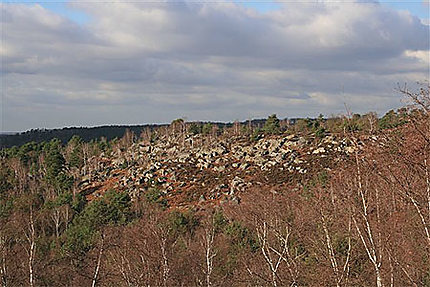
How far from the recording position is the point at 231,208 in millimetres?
53594

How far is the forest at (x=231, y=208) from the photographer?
34.8 ft

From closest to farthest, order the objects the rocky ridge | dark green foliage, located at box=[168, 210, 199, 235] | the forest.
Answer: the forest < dark green foliage, located at box=[168, 210, 199, 235] < the rocky ridge

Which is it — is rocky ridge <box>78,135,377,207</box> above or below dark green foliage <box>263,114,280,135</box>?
below

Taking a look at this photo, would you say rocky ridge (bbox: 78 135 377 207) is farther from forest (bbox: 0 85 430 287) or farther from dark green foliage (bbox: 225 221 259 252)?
dark green foliage (bbox: 225 221 259 252)

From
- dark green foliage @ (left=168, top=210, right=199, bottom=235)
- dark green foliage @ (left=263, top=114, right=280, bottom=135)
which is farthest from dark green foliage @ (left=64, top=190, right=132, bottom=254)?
dark green foliage @ (left=263, top=114, right=280, bottom=135)

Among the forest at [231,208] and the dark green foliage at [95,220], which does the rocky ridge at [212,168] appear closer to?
the forest at [231,208]

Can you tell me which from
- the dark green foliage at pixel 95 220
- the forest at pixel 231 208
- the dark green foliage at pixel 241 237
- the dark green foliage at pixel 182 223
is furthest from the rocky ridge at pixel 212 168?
the dark green foliage at pixel 241 237

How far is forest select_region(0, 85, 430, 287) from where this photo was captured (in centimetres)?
1059

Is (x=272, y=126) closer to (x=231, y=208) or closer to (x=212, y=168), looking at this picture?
(x=212, y=168)

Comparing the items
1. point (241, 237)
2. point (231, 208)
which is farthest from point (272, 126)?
point (241, 237)

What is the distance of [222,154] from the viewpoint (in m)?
101

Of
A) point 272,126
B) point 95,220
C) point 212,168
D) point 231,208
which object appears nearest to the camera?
point 95,220

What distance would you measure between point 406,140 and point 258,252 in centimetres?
2532

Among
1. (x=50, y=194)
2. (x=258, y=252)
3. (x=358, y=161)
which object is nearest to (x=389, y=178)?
(x=358, y=161)
